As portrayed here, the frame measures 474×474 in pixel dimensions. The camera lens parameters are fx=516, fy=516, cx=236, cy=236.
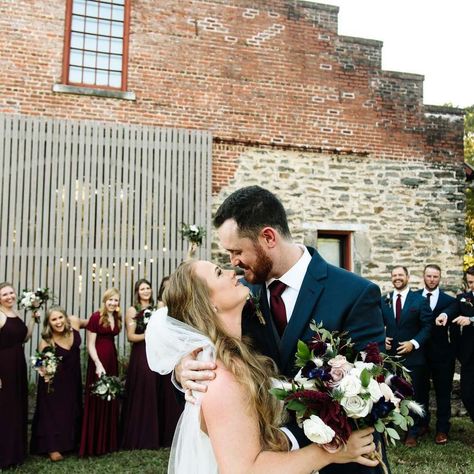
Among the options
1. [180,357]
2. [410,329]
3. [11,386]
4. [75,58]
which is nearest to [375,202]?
[410,329]

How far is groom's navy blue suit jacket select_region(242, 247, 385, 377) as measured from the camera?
2.27 m

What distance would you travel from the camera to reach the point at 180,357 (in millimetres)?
2389

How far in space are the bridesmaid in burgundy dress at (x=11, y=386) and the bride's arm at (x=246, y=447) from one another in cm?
498

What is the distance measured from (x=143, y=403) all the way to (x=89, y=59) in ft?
20.7

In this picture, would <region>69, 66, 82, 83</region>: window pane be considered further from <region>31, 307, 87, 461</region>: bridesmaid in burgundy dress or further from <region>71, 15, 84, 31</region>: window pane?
<region>31, 307, 87, 461</region>: bridesmaid in burgundy dress

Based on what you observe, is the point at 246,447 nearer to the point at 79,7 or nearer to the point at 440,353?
the point at 440,353

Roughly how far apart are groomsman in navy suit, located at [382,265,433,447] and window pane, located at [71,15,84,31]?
23.3 feet

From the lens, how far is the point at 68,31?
933 cm

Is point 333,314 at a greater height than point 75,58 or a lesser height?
lesser

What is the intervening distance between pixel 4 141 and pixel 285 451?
8.16 metres

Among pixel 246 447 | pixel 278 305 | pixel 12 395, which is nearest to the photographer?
pixel 246 447

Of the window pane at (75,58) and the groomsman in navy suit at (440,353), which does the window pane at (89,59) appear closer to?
the window pane at (75,58)

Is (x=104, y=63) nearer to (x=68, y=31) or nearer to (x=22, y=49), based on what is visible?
(x=68, y=31)

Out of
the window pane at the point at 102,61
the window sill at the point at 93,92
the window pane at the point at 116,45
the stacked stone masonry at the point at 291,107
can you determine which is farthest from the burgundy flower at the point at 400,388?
the window pane at the point at 116,45
